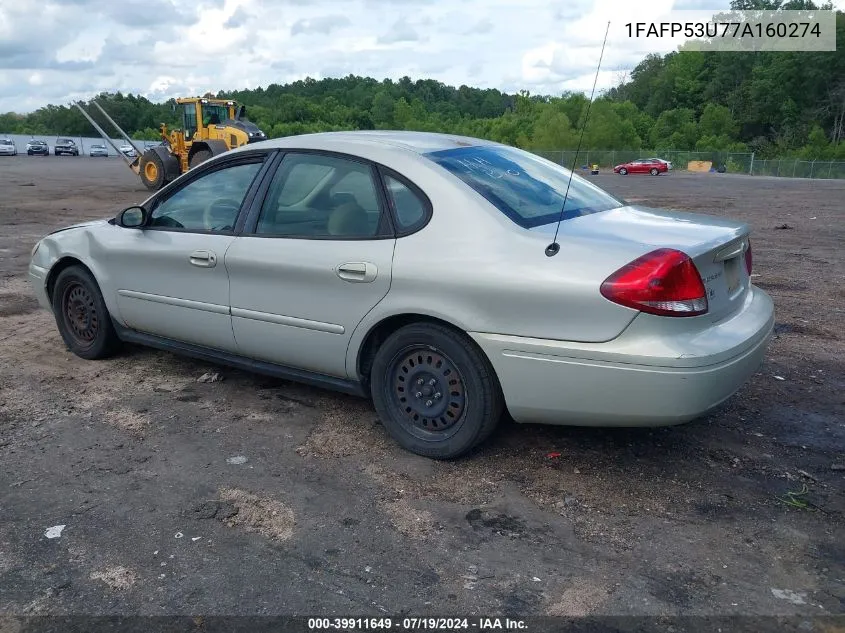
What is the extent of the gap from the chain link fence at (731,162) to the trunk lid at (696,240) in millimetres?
45910

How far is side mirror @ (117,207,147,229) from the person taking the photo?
5059 mm

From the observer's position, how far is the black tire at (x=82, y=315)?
5412mm

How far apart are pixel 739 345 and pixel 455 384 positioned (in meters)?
1.36

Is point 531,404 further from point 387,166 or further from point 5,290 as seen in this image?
→ point 5,290

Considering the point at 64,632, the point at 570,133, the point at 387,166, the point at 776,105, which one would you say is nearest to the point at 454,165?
the point at 387,166

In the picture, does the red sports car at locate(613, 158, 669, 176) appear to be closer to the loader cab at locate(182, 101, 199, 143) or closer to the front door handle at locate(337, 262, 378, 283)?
the loader cab at locate(182, 101, 199, 143)

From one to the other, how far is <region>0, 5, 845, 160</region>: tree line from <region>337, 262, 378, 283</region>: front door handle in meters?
69.3

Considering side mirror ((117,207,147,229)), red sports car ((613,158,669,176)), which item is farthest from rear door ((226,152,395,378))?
red sports car ((613,158,669,176))

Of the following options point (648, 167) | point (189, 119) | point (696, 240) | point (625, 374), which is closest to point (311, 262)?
point (625, 374)

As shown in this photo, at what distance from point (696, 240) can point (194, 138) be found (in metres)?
23.6

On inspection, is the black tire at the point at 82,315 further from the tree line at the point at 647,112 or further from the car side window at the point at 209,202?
the tree line at the point at 647,112

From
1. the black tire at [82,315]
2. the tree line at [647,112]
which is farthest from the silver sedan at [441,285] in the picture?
the tree line at [647,112]

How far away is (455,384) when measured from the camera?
150 inches

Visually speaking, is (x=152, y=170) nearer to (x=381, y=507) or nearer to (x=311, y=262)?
(x=311, y=262)
